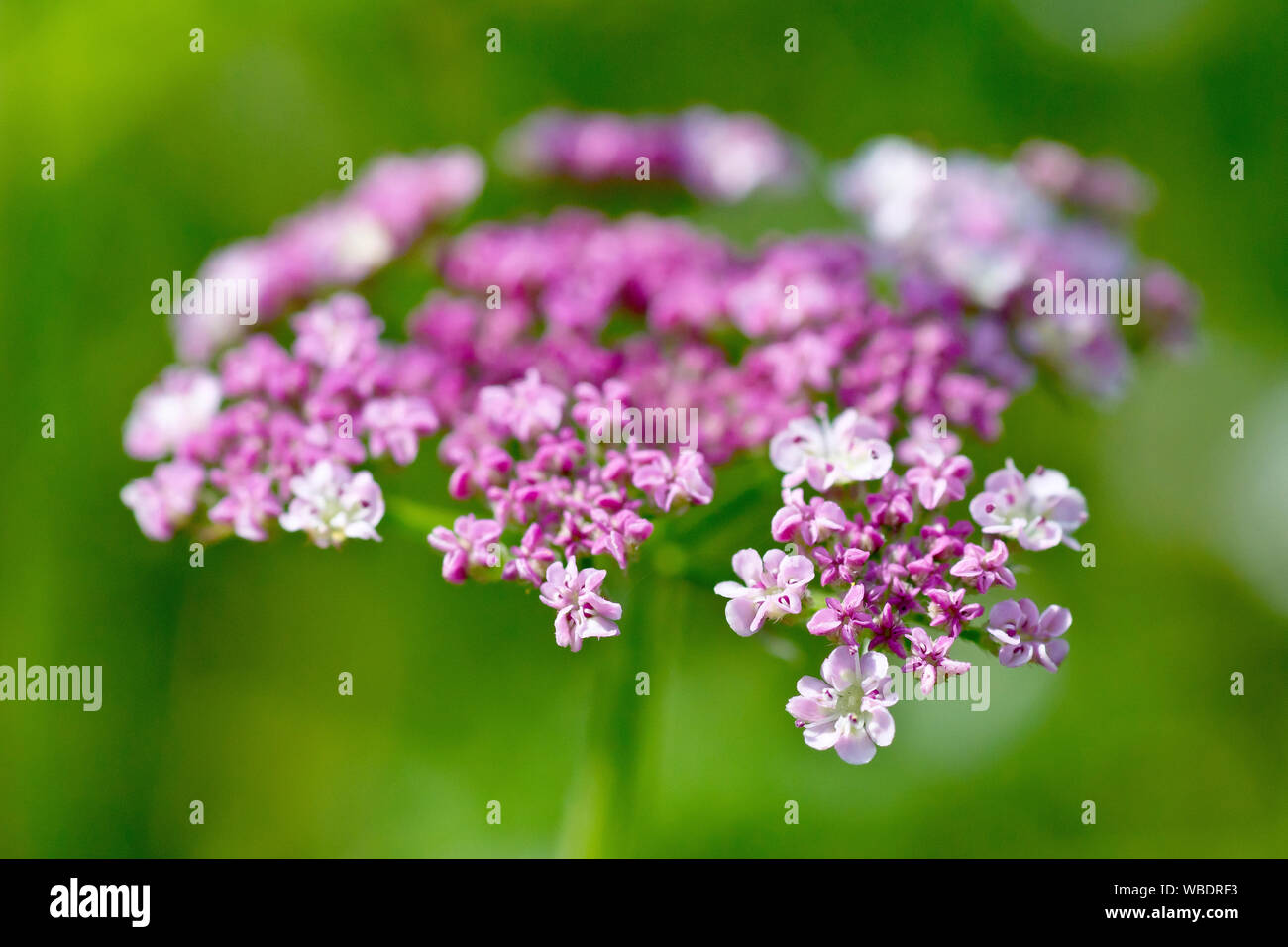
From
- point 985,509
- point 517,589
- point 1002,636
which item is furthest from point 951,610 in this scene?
point 517,589

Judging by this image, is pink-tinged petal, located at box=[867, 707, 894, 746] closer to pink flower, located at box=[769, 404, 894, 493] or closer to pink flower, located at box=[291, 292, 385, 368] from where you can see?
pink flower, located at box=[769, 404, 894, 493]

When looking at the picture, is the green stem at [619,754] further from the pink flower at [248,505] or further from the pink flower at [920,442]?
the pink flower at [248,505]

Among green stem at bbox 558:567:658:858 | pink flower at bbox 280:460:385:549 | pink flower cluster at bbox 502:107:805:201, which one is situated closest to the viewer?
pink flower at bbox 280:460:385:549

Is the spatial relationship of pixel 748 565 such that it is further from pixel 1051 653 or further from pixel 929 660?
pixel 1051 653

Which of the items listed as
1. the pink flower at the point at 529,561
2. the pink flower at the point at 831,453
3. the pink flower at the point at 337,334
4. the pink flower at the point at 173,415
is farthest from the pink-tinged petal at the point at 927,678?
the pink flower at the point at 173,415

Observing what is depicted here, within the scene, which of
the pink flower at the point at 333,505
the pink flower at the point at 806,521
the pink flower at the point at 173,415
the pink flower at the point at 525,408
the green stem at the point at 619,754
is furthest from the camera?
the pink flower at the point at 173,415

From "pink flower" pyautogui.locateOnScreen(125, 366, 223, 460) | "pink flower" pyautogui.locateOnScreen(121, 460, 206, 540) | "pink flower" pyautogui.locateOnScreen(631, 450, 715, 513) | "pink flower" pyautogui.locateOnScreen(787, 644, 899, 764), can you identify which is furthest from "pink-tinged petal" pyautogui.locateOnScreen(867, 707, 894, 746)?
"pink flower" pyautogui.locateOnScreen(125, 366, 223, 460)
